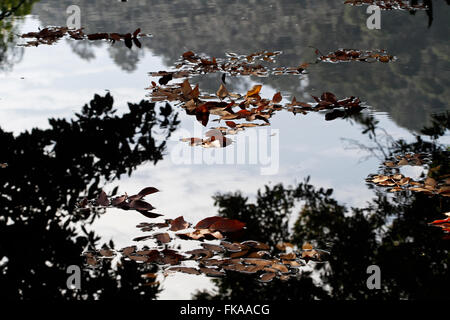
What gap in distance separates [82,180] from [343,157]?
1.62 metres

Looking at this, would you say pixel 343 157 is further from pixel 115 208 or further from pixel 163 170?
pixel 115 208

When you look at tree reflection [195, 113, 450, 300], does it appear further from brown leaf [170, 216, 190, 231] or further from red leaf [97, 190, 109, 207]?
red leaf [97, 190, 109, 207]

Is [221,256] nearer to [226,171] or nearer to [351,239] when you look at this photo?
[351,239]

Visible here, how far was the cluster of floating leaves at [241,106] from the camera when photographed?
152 inches

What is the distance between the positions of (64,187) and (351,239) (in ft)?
5.13

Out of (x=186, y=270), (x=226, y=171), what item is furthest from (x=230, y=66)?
(x=186, y=270)

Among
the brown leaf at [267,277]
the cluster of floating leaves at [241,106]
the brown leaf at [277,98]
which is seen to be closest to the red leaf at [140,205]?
the brown leaf at [267,277]

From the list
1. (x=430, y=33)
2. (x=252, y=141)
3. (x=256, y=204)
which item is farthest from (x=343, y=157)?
(x=430, y=33)

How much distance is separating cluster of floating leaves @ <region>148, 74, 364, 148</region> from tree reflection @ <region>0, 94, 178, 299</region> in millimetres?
216

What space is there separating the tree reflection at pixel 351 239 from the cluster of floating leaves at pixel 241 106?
1.06 m

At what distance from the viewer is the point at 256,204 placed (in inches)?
107

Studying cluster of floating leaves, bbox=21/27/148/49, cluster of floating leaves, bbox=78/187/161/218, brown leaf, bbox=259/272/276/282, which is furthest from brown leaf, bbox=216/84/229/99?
cluster of floating leaves, bbox=21/27/148/49

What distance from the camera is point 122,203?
8.86 ft

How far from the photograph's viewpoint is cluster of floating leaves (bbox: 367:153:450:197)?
2.70 m
